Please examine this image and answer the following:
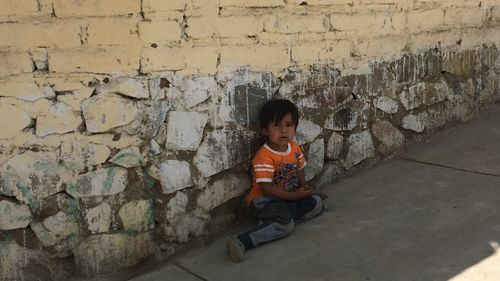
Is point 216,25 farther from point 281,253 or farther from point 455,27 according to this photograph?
point 455,27

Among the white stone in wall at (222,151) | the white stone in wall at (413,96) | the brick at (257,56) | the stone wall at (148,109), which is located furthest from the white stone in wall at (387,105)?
the white stone in wall at (222,151)

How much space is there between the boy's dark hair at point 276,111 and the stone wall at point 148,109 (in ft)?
0.27

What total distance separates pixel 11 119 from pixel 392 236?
2079 mm

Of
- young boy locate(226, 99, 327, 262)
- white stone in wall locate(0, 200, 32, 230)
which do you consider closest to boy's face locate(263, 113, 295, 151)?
young boy locate(226, 99, 327, 262)

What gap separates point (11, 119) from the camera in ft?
9.29

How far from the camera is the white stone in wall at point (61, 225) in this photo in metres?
2.97

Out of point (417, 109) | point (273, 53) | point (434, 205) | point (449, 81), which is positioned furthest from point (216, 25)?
point (449, 81)

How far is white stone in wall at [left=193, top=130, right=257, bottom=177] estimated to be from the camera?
132 inches

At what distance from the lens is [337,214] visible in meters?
3.65

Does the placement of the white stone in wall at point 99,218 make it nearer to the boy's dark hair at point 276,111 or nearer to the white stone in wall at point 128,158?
the white stone in wall at point 128,158

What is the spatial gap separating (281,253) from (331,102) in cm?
124

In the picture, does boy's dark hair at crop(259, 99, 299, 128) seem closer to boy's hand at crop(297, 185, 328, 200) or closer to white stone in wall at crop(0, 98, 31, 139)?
boy's hand at crop(297, 185, 328, 200)

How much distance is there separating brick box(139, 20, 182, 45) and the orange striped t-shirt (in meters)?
0.83

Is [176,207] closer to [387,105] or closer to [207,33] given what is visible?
[207,33]
